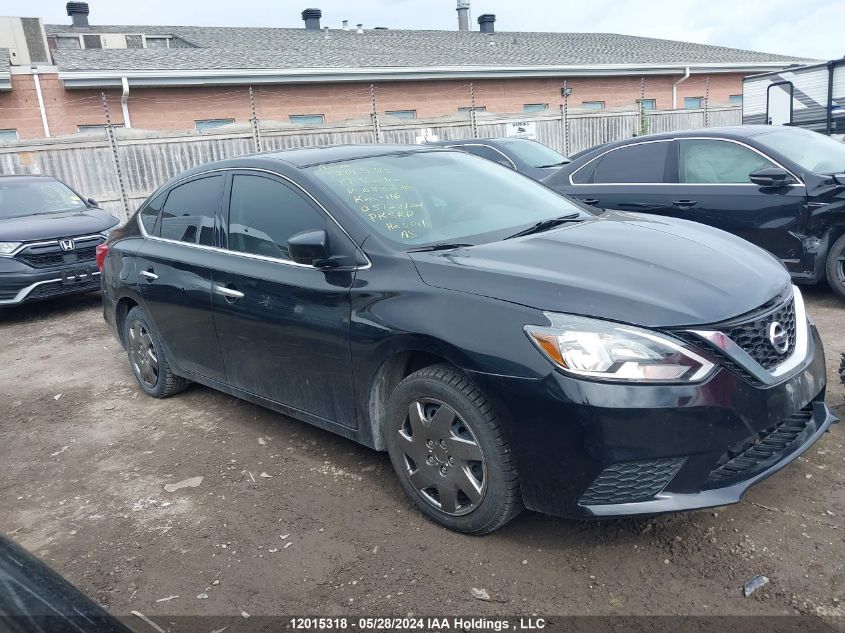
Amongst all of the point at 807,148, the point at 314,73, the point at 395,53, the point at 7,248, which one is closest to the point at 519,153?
the point at 807,148

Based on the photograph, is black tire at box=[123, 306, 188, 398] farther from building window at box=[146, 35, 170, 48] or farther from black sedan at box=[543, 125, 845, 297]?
building window at box=[146, 35, 170, 48]

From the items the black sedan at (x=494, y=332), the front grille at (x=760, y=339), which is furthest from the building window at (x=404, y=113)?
the front grille at (x=760, y=339)

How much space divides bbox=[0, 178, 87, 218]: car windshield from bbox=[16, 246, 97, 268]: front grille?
1.05m

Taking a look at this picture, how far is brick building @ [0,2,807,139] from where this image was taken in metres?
17.4

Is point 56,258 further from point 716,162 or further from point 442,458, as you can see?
point 716,162

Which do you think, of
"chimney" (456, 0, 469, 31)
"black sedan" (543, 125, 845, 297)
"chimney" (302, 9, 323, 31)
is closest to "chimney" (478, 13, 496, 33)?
"chimney" (456, 0, 469, 31)

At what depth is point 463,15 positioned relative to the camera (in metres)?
34.1

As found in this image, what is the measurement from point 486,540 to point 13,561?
1910 mm

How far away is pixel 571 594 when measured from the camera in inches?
105

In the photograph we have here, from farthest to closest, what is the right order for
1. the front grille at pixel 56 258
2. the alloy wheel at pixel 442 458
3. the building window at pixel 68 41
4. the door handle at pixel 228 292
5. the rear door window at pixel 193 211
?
the building window at pixel 68 41 < the front grille at pixel 56 258 < the rear door window at pixel 193 211 < the door handle at pixel 228 292 < the alloy wheel at pixel 442 458

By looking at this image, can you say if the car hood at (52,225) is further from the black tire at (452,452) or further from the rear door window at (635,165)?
the black tire at (452,452)

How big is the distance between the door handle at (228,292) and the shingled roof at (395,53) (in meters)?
15.7

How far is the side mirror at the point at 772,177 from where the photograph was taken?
20.0 ft

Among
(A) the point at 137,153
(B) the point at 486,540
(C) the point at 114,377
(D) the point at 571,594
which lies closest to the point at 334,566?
(B) the point at 486,540
